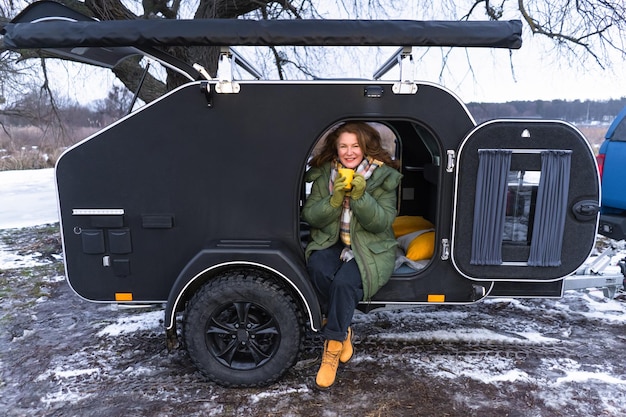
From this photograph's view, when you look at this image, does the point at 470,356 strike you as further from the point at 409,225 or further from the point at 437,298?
the point at 409,225

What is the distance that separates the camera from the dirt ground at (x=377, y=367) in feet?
8.34

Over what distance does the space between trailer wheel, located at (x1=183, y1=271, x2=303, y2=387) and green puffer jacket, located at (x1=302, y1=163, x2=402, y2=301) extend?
1.33ft

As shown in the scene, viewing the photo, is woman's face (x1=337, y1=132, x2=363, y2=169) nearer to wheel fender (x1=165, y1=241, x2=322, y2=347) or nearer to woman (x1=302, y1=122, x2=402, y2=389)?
woman (x1=302, y1=122, x2=402, y2=389)

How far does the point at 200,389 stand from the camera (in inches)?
107

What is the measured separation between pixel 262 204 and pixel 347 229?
580mm

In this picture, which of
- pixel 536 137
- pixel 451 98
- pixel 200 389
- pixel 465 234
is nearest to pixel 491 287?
pixel 465 234

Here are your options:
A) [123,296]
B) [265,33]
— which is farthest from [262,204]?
[123,296]

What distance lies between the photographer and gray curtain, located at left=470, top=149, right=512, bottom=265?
248cm

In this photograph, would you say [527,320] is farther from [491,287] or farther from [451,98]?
[451,98]

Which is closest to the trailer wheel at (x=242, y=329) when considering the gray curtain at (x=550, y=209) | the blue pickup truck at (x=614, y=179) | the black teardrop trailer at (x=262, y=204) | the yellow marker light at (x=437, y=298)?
the black teardrop trailer at (x=262, y=204)

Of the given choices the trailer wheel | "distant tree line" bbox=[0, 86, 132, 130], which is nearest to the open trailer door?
the trailer wheel

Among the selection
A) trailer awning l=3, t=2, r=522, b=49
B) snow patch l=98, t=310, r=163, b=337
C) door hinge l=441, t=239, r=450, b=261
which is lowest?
snow patch l=98, t=310, r=163, b=337

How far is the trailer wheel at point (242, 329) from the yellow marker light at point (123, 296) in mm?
411

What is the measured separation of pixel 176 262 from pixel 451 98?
194 cm
